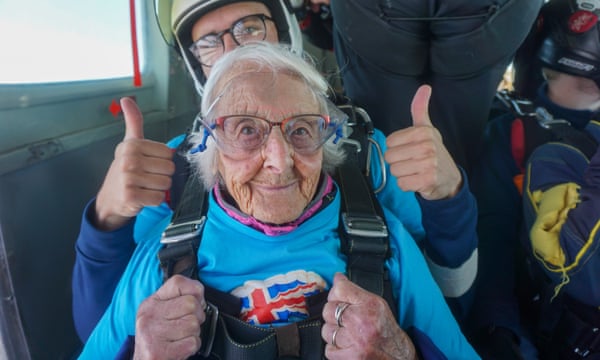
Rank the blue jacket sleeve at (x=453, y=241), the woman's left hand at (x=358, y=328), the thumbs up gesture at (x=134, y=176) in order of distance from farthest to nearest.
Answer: the blue jacket sleeve at (x=453, y=241) → the thumbs up gesture at (x=134, y=176) → the woman's left hand at (x=358, y=328)

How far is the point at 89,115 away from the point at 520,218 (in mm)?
1787

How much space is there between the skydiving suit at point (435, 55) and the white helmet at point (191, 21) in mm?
211

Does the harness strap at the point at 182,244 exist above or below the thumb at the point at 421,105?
below

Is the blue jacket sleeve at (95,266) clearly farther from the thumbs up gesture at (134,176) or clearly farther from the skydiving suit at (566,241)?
the skydiving suit at (566,241)

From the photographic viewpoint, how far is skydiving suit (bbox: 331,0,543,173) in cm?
121

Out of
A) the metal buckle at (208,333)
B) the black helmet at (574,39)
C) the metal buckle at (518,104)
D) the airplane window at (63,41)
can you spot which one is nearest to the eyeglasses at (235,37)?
the airplane window at (63,41)

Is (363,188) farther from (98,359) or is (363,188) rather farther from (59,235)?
(59,235)

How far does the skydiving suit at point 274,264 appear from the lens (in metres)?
1.03

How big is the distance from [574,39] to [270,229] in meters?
1.39

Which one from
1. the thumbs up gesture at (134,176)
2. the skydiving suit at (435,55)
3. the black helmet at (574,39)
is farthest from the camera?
the black helmet at (574,39)

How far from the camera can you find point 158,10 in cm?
160

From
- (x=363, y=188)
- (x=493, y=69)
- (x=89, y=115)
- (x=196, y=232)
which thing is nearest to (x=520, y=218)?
(x=493, y=69)

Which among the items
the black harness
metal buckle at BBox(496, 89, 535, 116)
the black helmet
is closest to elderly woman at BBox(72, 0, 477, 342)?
the black harness

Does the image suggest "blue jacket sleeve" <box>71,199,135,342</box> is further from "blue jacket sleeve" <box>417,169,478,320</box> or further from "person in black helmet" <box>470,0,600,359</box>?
"person in black helmet" <box>470,0,600,359</box>
